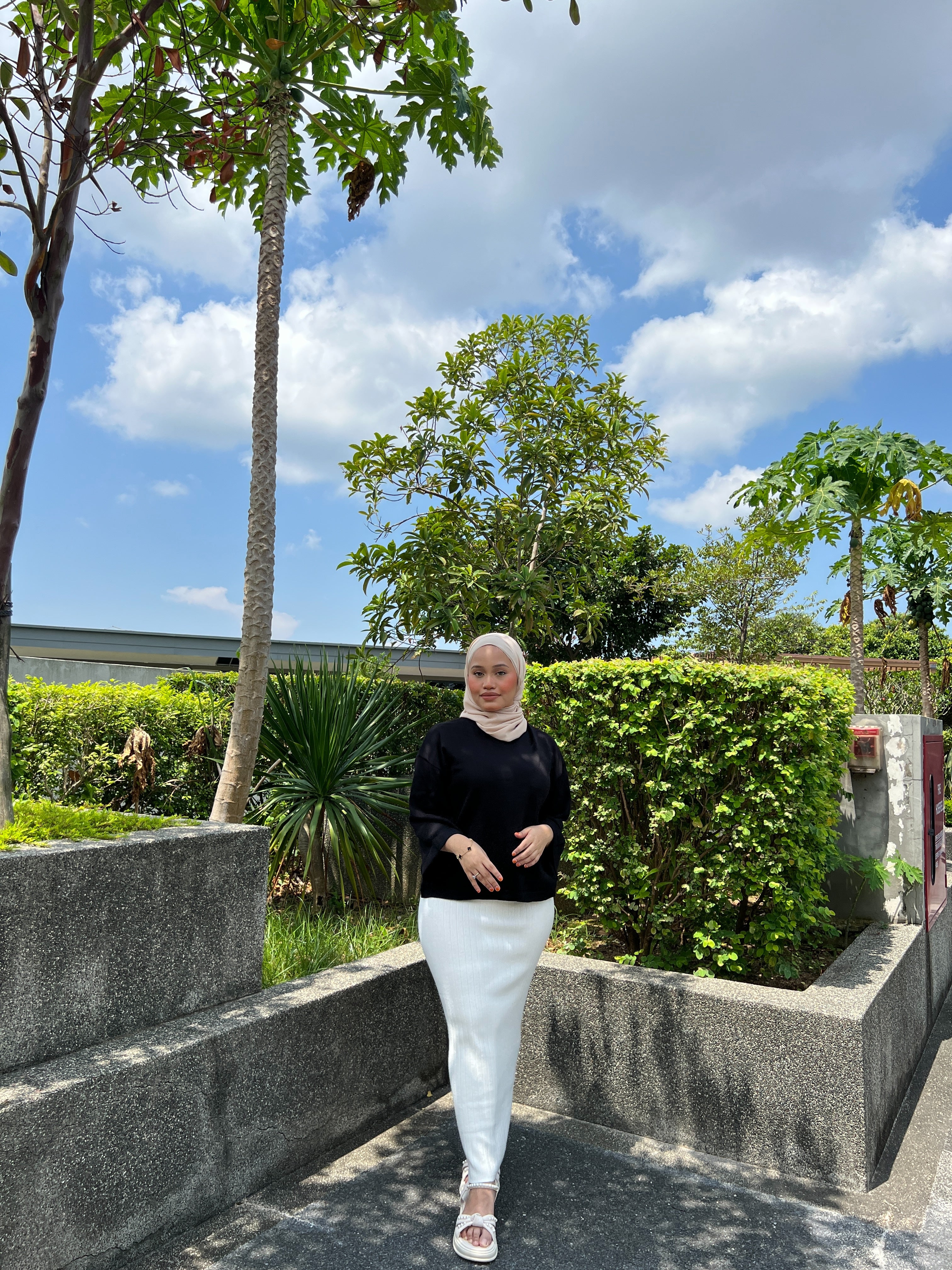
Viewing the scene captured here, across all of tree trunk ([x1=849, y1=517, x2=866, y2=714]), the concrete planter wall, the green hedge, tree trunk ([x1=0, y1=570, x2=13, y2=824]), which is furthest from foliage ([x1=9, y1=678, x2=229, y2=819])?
tree trunk ([x1=849, y1=517, x2=866, y2=714])

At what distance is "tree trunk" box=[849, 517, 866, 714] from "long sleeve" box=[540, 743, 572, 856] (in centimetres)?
478

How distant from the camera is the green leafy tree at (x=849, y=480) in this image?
22.5 ft

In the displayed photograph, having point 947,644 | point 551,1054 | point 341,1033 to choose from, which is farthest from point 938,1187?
point 947,644

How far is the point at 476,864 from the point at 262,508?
2596mm

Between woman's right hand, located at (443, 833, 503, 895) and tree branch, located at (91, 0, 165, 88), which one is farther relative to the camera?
tree branch, located at (91, 0, 165, 88)

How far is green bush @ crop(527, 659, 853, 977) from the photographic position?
4.06m

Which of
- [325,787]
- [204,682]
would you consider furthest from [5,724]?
[204,682]

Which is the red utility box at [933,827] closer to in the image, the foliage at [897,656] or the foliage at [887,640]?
the foliage at [897,656]

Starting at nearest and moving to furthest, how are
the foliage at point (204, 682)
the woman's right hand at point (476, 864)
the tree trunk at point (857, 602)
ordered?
the woman's right hand at point (476, 864) < the foliage at point (204, 682) < the tree trunk at point (857, 602)

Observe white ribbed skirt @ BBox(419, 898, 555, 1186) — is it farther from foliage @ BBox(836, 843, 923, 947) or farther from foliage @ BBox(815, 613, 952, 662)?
foliage @ BBox(815, 613, 952, 662)

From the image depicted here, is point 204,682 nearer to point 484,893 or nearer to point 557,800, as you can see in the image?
point 557,800

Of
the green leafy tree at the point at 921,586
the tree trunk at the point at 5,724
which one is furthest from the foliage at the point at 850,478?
the green leafy tree at the point at 921,586

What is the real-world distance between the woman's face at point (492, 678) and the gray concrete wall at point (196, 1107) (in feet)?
4.57

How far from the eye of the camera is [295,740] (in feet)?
18.6
